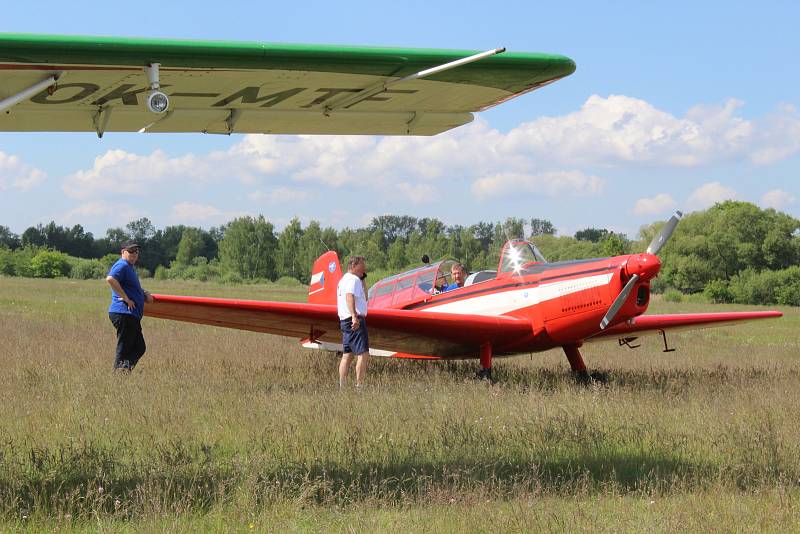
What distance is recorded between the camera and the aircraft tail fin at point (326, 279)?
13.2 meters

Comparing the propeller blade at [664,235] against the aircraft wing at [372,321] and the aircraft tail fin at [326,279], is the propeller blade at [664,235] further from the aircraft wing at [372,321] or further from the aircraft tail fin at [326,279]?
the aircraft tail fin at [326,279]

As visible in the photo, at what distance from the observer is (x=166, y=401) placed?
315 inches

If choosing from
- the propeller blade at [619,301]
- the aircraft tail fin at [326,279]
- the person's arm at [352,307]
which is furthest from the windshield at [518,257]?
the aircraft tail fin at [326,279]

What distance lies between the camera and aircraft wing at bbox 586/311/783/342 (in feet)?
36.8

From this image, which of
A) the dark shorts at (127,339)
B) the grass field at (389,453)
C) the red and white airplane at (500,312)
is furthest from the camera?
the red and white airplane at (500,312)

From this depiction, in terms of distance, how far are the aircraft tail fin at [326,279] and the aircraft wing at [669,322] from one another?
4.14 metres

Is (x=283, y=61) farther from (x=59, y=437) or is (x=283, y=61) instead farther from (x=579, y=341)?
(x=579, y=341)

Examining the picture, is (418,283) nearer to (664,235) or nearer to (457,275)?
(457,275)

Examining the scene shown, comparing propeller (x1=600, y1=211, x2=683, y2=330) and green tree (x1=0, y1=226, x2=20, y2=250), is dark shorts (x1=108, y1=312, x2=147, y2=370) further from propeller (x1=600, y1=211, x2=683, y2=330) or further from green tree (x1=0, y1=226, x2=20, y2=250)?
green tree (x1=0, y1=226, x2=20, y2=250)

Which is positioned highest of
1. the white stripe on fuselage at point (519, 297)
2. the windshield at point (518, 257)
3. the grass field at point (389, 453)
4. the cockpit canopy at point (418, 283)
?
the windshield at point (518, 257)

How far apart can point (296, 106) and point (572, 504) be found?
3.64 m

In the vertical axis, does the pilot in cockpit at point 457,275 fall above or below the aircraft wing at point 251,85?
below

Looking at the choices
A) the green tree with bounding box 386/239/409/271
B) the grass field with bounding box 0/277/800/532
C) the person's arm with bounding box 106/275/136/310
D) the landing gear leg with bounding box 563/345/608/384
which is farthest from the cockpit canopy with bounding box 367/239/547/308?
the green tree with bounding box 386/239/409/271

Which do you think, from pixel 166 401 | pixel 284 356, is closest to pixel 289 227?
pixel 284 356
